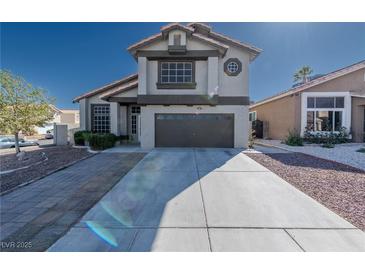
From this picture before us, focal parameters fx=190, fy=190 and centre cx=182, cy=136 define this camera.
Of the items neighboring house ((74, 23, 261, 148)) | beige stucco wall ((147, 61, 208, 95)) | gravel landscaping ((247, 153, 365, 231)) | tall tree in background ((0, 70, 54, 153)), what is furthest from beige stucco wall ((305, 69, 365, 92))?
tall tree in background ((0, 70, 54, 153))

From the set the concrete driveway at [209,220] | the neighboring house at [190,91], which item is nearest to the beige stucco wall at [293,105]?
the neighboring house at [190,91]

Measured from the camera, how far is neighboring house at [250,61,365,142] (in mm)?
14445

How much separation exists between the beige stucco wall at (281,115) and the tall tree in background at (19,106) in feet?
59.5

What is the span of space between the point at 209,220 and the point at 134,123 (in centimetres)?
1298

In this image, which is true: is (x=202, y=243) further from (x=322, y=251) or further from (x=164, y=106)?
(x=164, y=106)

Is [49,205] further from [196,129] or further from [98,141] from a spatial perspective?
[196,129]

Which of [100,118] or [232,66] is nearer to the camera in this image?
[232,66]

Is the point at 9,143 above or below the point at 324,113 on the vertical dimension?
below

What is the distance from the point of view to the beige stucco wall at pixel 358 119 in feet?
47.0

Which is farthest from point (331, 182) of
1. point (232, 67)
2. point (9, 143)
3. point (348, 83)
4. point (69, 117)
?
point (69, 117)

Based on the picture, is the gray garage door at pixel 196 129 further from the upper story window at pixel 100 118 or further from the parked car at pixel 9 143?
the parked car at pixel 9 143

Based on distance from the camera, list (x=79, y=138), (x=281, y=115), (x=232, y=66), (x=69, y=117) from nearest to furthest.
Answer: (x=232, y=66), (x=79, y=138), (x=281, y=115), (x=69, y=117)

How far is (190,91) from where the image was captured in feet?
41.7

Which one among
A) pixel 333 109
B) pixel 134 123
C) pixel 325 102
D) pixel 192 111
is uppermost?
pixel 325 102
